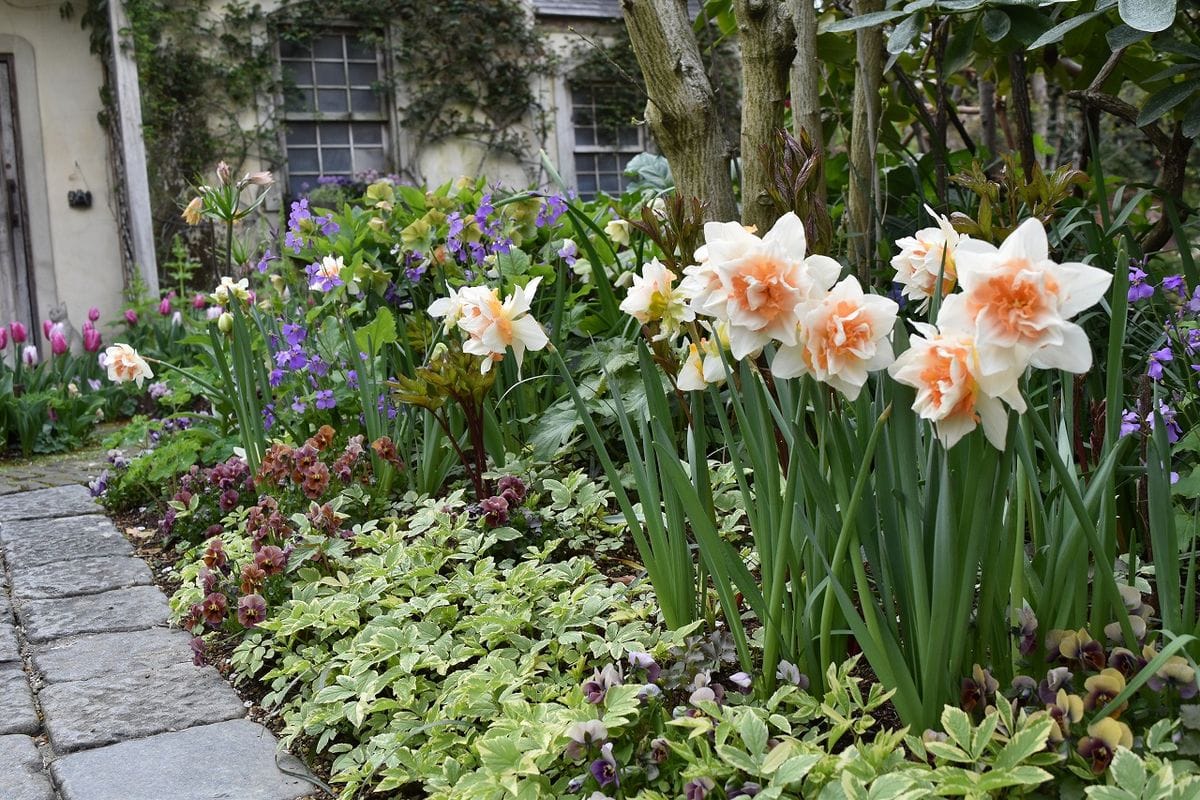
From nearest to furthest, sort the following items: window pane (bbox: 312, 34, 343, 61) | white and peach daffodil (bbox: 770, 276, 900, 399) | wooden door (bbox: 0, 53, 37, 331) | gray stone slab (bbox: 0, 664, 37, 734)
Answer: white and peach daffodil (bbox: 770, 276, 900, 399), gray stone slab (bbox: 0, 664, 37, 734), wooden door (bbox: 0, 53, 37, 331), window pane (bbox: 312, 34, 343, 61)

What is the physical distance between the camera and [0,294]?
7.15 m

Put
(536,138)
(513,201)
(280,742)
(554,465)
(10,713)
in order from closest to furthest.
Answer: (280,742) < (10,713) < (554,465) < (513,201) < (536,138)

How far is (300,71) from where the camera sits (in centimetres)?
845

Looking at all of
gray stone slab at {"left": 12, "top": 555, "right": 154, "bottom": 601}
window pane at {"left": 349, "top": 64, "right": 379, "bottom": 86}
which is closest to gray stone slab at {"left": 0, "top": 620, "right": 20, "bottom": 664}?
gray stone slab at {"left": 12, "top": 555, "right": 154, "bottom": 601}

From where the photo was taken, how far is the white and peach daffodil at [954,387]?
103 cm

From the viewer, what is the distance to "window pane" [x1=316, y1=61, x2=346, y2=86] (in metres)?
8.51

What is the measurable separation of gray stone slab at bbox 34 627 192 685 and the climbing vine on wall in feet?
18.0

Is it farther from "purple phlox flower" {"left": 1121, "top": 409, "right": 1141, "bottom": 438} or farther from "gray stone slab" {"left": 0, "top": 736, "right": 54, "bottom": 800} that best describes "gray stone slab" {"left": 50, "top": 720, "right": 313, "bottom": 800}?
"purple phlox flower" {"left": 1121, "top": 409, "right": 1141, "bottom": 438}

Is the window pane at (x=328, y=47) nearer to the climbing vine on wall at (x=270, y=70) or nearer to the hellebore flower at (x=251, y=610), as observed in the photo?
the climbing vine on wall at (x=270, y=70)

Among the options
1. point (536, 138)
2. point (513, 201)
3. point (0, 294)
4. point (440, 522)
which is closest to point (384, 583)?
point (440, 522)

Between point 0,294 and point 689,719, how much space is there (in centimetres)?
717

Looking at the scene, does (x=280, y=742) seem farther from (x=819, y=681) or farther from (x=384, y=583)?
(x=819, y=681)

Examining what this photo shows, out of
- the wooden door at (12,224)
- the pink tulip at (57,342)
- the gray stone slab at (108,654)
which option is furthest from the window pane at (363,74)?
the gray stone slab at (108,654)

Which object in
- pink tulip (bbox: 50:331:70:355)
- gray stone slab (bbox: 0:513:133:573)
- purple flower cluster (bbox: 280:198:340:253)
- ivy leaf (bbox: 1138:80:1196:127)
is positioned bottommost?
gray stone slab (bbox: 0:513:133:573)
